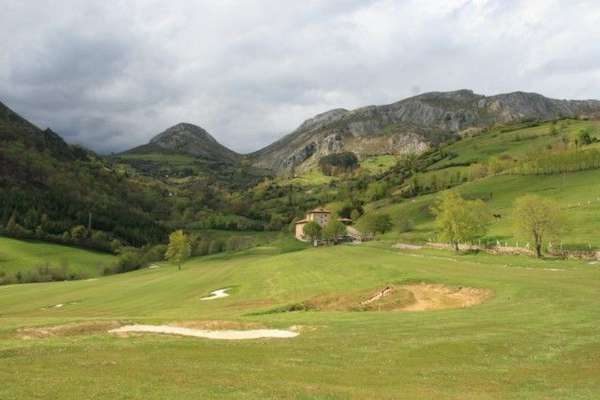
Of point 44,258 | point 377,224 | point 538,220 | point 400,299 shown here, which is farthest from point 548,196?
point 44,258

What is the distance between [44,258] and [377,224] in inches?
4509

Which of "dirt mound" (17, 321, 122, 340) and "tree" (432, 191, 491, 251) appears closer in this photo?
"dirt mound" (17, 321, 122, 340)

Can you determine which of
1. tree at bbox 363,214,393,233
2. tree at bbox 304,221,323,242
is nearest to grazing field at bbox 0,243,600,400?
tree at bbox 363,214,393,233

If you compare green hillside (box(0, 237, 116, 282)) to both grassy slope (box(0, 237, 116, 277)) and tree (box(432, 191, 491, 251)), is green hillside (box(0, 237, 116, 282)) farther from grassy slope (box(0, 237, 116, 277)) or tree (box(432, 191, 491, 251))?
tree (box(432, 191, 491, 251))

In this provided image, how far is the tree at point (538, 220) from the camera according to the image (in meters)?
83.3

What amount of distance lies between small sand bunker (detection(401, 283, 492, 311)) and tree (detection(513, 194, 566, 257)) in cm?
3887

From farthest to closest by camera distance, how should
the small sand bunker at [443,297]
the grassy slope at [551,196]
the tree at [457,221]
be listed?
the grassy slope at [551,196] → the tree at [457,221] → the small sand bunker at [443,297]

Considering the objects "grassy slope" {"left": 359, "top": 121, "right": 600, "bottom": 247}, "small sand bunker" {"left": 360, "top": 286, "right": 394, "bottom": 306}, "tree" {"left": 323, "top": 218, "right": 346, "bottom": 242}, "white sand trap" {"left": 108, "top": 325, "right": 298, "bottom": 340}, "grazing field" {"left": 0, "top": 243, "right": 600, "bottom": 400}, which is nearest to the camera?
"grazing field" {"left": 0, "top": 243, "right": 600, "bottom": 400}

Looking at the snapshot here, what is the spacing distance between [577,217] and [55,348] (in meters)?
118

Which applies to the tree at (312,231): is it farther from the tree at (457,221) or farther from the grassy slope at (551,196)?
the tree at (457,221)

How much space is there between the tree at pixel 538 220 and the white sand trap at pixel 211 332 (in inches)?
2500

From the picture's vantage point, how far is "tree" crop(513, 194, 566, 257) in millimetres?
83312

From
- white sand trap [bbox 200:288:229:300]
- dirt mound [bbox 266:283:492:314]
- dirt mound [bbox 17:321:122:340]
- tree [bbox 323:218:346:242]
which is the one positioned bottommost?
white sand trap [bbox 200:288:229:300]

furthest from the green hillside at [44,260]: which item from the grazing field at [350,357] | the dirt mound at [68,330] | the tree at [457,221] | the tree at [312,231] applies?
the grazing field at [350,357]
